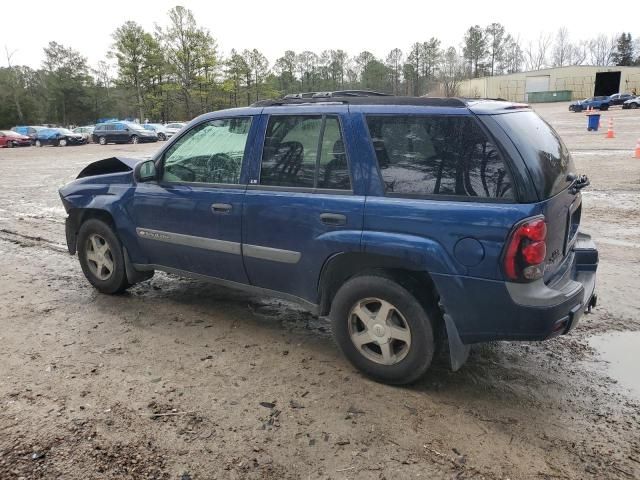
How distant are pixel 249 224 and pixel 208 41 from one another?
6389 centimetres

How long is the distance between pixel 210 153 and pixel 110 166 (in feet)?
5.24

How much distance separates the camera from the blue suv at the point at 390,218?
2.93 m

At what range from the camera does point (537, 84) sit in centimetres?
7975

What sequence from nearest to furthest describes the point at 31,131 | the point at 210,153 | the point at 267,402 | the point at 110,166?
the point at 267,402, the point at 210,153, the point at 110,166, the point at 31,131

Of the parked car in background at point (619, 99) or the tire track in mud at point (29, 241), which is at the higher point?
the parked car in background at point (619, 99)

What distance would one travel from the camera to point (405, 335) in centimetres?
330

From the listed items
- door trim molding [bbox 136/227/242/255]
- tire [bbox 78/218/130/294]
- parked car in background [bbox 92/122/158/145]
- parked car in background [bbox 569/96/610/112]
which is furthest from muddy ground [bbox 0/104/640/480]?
parked car in background [bbox 569/96/610/112]

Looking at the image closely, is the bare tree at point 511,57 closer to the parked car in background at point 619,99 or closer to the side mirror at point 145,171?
the parked car in background at point 619,99

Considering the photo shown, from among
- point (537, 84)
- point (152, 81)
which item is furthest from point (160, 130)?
point (537, 84)

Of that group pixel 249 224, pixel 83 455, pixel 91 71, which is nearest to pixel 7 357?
pixel 83 455

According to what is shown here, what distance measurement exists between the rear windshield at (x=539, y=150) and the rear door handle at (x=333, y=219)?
44.7 inches

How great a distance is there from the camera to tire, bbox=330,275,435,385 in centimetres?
322

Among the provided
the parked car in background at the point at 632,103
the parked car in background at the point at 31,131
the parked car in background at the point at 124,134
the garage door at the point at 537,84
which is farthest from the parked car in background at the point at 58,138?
the garage door at the point at 537,84

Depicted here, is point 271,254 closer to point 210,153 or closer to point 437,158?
point 210,153
